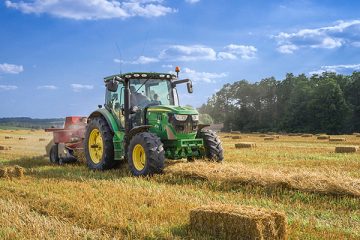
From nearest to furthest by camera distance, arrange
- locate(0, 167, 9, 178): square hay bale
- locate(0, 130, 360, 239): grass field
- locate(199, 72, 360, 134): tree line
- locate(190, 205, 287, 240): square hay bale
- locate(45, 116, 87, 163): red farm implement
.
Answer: locate(190, 205, 287, 240): square hay bale, locate(0, 130, 360, 239): grass field, locate(0, 167, 9, 178): square hay bale, locate(45, 116, 87, 163): red farm implement, locate(199, 72, 360, 134): tree line

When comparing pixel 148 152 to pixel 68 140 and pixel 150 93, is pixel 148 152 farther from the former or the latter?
pixel 68 140

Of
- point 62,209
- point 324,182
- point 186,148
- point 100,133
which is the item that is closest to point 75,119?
point 100,133

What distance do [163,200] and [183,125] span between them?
3.48 metres

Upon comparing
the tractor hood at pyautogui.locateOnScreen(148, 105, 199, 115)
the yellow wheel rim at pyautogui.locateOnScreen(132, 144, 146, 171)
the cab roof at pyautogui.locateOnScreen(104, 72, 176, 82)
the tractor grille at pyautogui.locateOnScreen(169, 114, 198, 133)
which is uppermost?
the cab roof at pyautogui.locateOnScreen(104, 72, 176, 82)

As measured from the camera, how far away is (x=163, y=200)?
7.25 metres

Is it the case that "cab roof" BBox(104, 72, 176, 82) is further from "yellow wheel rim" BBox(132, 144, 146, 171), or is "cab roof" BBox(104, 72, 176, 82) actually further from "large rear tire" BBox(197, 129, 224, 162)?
"yellow wheel rim" BBox(132, 144, 146, 171)

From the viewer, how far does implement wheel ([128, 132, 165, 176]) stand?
32.2 feet

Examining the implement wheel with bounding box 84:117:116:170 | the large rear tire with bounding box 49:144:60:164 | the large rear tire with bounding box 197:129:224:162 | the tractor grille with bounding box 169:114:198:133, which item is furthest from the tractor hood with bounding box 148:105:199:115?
the large rear tire with bounding box 49:144:60:164

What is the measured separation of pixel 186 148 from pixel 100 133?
91.5 inches

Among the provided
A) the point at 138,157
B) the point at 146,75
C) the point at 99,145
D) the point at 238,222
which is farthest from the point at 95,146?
the point at 238,222

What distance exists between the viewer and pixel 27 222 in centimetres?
624

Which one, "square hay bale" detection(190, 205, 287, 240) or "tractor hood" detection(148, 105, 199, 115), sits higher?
"tractor hood" detection(148, 105, 199, 115)

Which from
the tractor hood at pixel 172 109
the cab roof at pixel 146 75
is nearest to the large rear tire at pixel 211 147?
the tractor hood at pixel 172 109

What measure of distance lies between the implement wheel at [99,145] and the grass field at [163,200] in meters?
0.64
